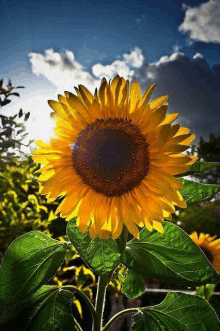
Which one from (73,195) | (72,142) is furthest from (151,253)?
(72,142)

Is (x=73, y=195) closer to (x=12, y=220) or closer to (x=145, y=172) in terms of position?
(x=145, y=172)

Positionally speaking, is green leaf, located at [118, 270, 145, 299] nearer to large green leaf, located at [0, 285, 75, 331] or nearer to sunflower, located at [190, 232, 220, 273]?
large green leaf, located at [0, 285, 75, 331]

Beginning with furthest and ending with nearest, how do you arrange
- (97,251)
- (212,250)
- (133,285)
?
(212,250) → (133,285) → (97,251)

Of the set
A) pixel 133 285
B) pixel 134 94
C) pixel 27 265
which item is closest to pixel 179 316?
pixel 133 285

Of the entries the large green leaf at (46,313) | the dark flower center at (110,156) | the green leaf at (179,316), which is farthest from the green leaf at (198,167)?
the large green leaf at (46,313)

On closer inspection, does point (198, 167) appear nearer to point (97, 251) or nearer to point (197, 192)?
point (197, 192)

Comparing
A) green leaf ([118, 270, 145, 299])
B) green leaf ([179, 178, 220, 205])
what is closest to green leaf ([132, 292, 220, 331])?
green leaf ([118, 270, 145, 299])
